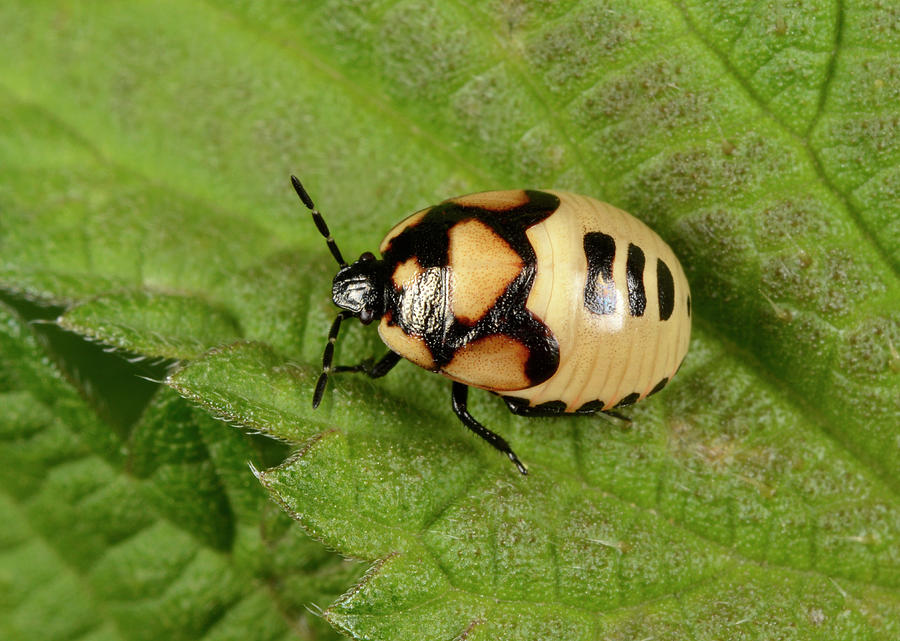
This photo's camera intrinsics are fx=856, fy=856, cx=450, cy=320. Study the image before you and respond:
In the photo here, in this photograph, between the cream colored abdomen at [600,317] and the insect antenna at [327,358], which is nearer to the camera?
the cream colored abdomen at [600,317]

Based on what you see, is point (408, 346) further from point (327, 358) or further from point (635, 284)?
point (635, 284)

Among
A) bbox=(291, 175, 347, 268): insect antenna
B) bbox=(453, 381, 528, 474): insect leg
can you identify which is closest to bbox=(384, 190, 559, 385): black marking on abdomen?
bbox=(453, 381, 528, 474): insect leg

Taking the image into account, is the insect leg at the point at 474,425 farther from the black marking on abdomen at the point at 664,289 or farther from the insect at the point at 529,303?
the black marking on abdomen at the point at 664,289

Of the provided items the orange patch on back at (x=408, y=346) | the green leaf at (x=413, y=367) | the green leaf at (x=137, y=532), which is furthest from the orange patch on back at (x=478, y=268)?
the green leaf at (x=137, y=532)

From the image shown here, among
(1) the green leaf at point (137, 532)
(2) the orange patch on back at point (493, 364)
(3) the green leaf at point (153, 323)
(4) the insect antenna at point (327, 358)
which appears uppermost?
(2) the orange patch on back at point (493, 364)

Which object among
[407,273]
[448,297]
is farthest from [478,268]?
[407,273]

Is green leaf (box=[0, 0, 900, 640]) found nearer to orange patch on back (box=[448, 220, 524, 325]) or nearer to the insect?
the insect

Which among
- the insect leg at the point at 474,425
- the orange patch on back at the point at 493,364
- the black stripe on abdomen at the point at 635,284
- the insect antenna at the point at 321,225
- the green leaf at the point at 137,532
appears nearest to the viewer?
the black stripe on abdomen at the point at 635,284
